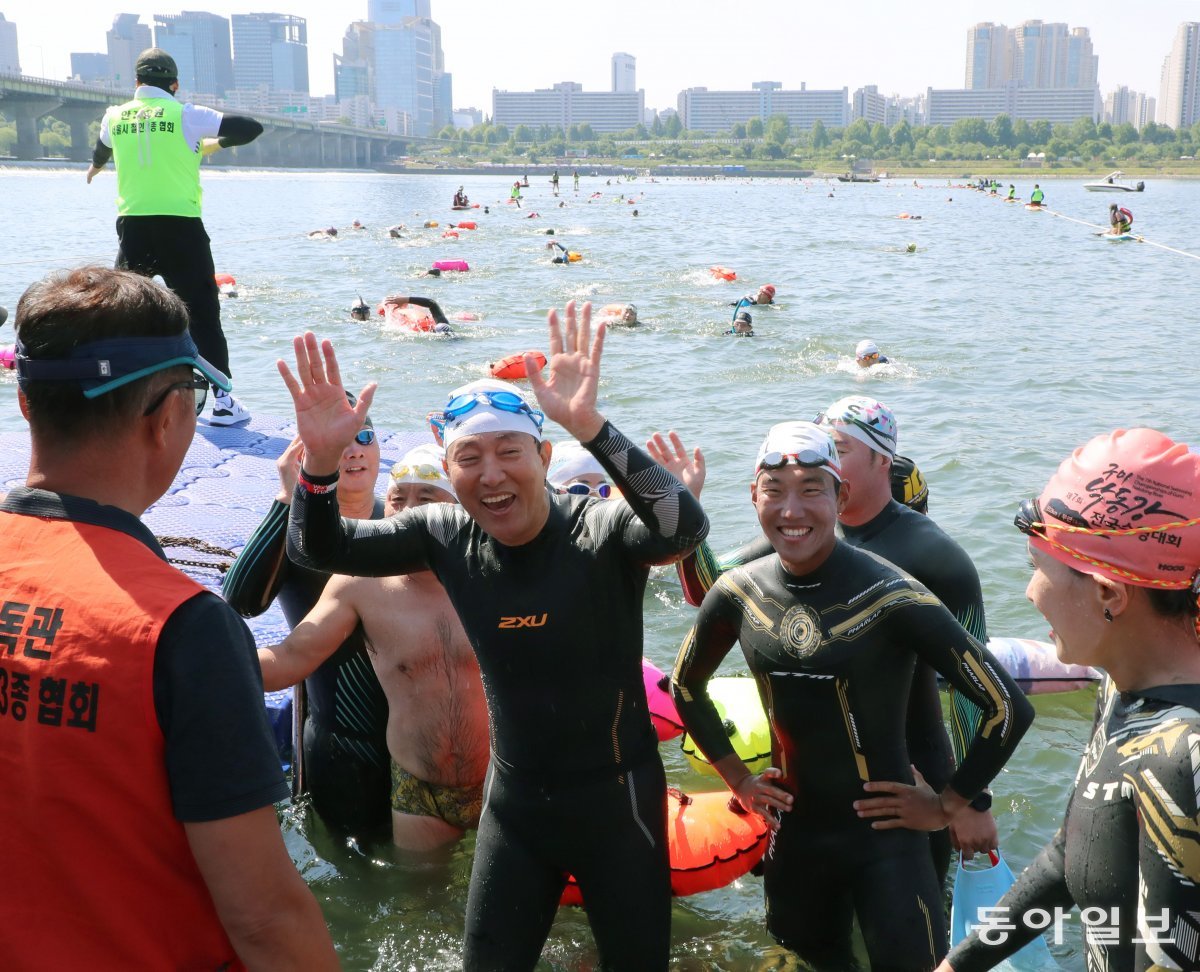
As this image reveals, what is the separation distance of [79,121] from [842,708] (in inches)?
3762

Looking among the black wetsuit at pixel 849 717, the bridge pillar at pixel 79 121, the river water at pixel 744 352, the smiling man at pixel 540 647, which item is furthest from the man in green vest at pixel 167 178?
the bridge pillar at pixel 79 121

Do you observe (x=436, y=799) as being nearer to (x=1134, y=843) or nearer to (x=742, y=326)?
(x=1134, y=843)

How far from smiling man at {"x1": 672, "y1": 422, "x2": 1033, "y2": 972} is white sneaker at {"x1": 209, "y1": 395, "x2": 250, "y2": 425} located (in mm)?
6945

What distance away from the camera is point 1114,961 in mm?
2188

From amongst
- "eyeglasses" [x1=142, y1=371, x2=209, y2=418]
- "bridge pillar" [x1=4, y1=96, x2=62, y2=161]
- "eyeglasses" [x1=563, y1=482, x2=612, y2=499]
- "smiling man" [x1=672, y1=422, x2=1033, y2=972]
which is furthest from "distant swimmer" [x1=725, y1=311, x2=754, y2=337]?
"bridge pillar" [x1=4, y1=96, x2=62, y2=161]

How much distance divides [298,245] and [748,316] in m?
22.3

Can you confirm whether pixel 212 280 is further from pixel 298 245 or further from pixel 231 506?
pixel 298 245

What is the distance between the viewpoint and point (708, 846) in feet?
14.2

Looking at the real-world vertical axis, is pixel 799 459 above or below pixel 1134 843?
above

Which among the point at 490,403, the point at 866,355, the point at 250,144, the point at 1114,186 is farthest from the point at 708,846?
the point at 250,144

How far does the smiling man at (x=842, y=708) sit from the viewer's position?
11.4 ft

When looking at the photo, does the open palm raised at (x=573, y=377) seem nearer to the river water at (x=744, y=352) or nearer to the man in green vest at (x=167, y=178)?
the river water at (x=744, y=352)

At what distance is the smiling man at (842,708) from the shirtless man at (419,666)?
102 centimetres

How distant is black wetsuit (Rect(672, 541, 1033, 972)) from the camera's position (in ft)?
11.4
